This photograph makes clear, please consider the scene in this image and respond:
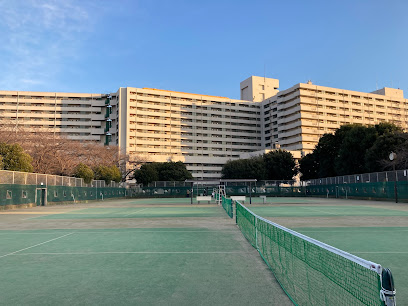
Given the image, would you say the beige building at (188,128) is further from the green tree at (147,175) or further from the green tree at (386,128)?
the green tree at (386,128)

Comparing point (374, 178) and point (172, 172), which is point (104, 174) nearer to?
point (172, 172)

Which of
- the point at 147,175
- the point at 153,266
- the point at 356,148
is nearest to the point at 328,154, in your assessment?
the point at 356,148

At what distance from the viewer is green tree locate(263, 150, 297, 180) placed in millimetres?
84812

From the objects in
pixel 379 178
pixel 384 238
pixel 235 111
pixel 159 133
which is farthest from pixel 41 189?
pixel 235 111

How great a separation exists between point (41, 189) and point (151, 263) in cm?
3278

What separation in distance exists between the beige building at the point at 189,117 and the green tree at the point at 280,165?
26755 millimetres

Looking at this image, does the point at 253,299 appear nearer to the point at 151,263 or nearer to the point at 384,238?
the point at 151,263

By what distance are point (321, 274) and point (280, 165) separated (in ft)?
264

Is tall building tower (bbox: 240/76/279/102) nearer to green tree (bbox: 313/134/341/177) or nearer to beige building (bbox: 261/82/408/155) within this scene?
beige building (bbox: 261/82/408/155)

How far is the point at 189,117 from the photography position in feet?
414

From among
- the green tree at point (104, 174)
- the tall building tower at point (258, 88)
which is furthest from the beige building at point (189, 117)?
the green tree at point (104, 174)

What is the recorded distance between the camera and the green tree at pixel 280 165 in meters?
84.8

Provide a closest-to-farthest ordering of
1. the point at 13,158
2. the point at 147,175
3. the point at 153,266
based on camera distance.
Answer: the point at 153,266
the point at 13,158
the point at 147,175

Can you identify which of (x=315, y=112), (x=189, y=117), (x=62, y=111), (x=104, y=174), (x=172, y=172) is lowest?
(x=104, y=174)
